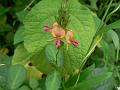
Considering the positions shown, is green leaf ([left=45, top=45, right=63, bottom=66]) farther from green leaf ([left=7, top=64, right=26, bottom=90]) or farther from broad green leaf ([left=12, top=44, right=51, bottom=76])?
broad green leaf ([left=12, top=44, right=51, bottom=76])

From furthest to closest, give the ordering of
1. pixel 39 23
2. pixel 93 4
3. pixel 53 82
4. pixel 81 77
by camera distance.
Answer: pixel 93 4 → pixel 39 23 → pixel 81 77 → pixel 53 82

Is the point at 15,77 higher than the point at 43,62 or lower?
higher

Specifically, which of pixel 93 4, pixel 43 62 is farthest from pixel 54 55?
pixel 93 4

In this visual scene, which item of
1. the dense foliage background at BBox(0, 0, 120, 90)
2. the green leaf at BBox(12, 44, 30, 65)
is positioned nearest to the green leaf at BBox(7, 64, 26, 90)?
the dense foliage background at BBox(0, 0, 120, 90)

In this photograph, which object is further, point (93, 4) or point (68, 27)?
point (93, 4)

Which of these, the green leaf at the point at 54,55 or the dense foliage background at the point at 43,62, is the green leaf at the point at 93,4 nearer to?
the dense foliage background at the point at 43,62

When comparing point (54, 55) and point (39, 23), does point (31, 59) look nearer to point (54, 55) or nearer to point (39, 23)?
point (39, 23)
